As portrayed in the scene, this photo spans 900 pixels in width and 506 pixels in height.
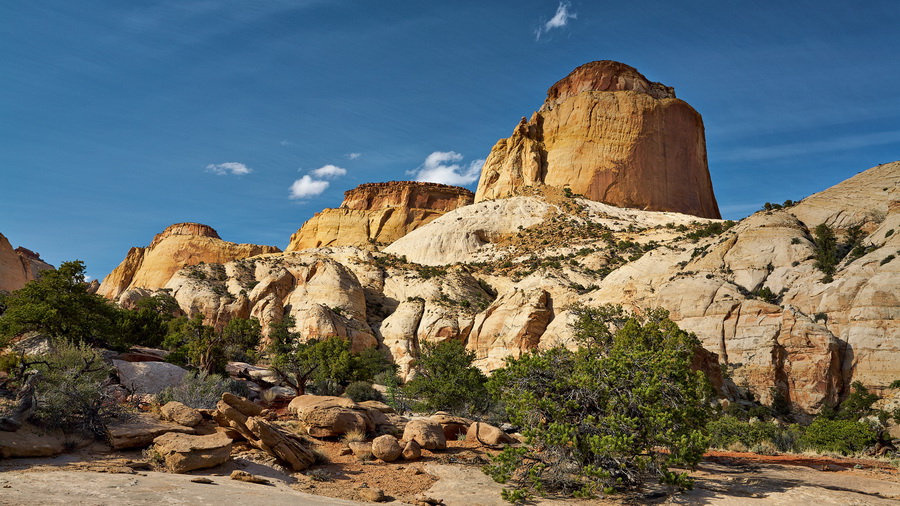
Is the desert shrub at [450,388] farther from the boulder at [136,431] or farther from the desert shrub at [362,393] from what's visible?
the boulder at [136,431]

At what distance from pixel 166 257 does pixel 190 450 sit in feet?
370

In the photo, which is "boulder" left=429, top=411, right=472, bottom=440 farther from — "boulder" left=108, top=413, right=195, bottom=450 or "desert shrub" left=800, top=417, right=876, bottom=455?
"desert shrub" left=800, top=417, right=876, bottom=455

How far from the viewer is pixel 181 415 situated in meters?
16.3

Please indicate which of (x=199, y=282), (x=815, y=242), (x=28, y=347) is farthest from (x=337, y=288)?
(x=815, y=242)

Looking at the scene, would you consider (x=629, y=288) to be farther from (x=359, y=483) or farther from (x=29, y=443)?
(x=29, y=443)

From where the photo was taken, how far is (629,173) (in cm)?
9194

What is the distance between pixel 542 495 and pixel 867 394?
A: 89.3 ft

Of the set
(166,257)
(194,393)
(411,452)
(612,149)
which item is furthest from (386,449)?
(166,257)

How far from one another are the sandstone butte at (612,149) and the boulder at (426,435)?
75.1 metres

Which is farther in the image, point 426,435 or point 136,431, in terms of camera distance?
point 426,435

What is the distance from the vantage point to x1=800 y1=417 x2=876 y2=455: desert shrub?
73.6ft

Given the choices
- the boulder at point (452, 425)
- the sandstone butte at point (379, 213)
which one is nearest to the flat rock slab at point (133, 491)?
the boulder at point (452, 425)

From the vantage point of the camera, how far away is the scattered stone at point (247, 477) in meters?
12.9

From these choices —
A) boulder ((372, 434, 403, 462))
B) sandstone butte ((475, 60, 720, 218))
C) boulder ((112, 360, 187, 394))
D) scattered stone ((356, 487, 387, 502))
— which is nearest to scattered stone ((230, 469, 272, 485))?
scattered stone ((356, 487, 387, 502))
